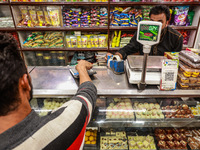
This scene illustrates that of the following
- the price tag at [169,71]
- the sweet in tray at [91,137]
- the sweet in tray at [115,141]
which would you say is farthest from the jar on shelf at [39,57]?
the price tag at [169,71]

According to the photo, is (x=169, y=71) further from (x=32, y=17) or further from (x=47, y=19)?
(x=32, y=17)

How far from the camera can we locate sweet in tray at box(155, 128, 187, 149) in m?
1.68

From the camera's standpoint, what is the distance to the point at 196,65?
4.06 feet

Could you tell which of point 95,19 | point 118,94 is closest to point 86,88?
point 118,94

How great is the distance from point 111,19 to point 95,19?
380 mm

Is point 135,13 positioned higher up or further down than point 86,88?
higher up

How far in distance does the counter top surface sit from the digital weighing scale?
83 millimetres

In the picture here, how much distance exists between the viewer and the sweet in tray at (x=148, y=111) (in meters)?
1.58

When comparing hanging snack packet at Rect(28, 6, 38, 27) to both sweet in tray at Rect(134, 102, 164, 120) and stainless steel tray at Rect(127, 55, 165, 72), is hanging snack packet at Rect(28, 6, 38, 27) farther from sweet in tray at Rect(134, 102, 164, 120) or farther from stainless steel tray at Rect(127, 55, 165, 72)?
sweet in tray at Rect(134, 102, 164, 120)

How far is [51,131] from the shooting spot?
2.12ft

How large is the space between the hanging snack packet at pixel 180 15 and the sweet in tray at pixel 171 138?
2692 mm

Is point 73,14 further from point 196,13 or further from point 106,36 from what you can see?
point 196,13

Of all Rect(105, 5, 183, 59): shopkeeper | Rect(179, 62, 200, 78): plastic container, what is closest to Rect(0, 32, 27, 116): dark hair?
Rect(179, 62, 200, 78): plastic container

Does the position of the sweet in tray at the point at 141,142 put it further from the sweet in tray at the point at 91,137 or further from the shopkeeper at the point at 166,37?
the shopkeeper at the point at 166,37
